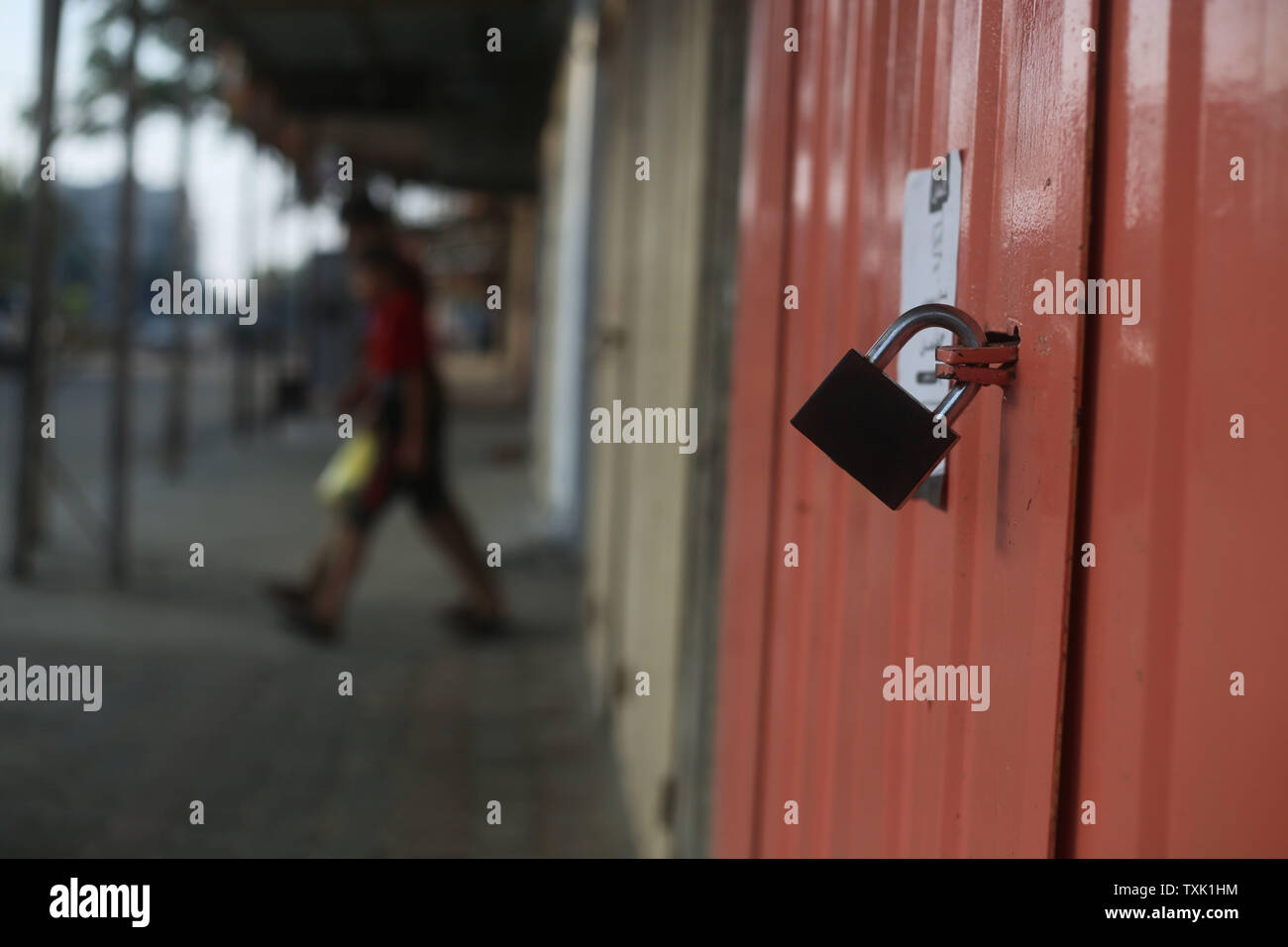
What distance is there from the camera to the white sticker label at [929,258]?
61.6 inches

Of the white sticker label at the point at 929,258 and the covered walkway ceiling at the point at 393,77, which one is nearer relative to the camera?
the white sticker label at the point at 929,258

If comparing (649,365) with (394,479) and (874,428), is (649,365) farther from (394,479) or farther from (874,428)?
(874,428)

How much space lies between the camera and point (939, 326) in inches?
53.3

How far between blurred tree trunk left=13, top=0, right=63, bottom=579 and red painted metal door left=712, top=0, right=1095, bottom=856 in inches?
198

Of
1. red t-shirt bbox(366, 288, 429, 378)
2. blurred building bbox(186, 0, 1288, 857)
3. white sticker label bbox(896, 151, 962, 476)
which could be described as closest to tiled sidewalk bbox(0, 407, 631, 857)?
blurred building bbox(186, 0, 1288, 857)

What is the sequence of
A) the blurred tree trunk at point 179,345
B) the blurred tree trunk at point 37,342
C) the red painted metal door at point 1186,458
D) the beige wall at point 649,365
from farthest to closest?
the blurred tree trunk at point 179,345 < the blurred tree trunk at point 37,342 < the beige wall at point 649,365 < the red painted metal door at point 1186,458

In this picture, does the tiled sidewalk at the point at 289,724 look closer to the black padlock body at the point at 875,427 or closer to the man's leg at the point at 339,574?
the man's leg at the point at 339,574

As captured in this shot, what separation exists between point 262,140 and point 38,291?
28.6ft

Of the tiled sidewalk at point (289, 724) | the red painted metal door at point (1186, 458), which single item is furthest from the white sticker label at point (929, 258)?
the tiled sidewalk at point (289, 724)

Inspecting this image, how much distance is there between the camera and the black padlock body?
4.25 ft

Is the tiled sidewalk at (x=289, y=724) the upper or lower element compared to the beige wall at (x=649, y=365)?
lower

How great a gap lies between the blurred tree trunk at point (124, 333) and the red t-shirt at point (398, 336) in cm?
182
